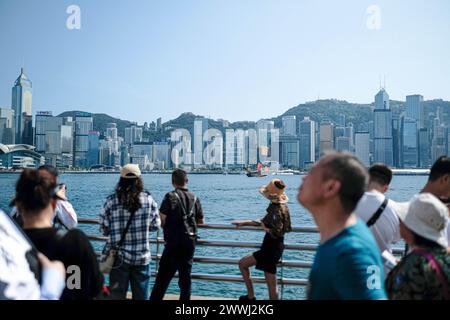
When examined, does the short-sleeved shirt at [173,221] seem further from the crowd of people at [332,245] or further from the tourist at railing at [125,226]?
the crowd of people at [332,245]

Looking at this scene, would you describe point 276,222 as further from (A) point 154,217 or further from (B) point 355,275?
(B) point 355,275

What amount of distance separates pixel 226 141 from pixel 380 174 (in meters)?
161

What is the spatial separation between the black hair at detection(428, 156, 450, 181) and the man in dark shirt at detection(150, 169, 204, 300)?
8.11 feet

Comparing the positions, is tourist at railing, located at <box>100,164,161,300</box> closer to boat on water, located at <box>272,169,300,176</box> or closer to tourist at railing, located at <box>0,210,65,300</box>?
tourist at railing, located at <box>0,210,65,300</box>

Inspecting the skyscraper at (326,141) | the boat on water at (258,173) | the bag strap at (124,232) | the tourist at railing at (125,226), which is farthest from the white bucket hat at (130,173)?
the boat on water at (258,173)

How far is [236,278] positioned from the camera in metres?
5.43

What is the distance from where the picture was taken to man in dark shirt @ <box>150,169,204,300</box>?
14.8 ft

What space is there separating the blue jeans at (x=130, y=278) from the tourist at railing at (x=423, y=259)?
8.21 feet

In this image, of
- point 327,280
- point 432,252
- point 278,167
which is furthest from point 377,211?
point 278,167

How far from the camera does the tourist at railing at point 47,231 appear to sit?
2.28 metres

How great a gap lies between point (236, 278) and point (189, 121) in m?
177

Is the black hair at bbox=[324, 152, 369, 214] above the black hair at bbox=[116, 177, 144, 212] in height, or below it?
above

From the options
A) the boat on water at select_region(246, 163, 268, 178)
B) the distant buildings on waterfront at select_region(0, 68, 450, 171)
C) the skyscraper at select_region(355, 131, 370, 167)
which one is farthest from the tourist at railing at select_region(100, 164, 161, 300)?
the boat on water at select_region(246, 163, 268, 178)

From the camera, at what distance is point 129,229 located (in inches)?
155
